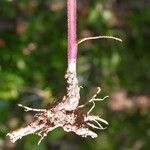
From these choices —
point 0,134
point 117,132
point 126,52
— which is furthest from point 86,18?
point 0,134

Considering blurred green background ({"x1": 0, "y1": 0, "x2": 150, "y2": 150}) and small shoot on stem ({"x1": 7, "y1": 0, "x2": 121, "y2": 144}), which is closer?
small shoot on stem ({"x1": 7, "y1": 0, "x2": 121, "y2": 144})

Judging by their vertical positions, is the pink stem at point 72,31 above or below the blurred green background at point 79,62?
below

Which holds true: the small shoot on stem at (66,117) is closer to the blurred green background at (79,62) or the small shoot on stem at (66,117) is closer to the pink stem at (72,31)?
the pink stem at (72,31)

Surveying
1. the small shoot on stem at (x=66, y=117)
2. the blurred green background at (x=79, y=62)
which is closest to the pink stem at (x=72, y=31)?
the small shoot on stem at (x=66, y=117)

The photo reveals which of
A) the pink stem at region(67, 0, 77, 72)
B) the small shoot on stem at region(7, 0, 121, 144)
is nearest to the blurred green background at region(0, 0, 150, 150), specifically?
the small shoot on stem at region(7, 0, 121, 144)

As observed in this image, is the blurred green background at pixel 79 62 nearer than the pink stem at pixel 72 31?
No

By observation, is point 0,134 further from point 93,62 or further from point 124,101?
point 124,101

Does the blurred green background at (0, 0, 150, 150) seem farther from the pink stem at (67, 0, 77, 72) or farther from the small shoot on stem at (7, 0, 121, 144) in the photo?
the pink stem at (67, 0, 77, 72)

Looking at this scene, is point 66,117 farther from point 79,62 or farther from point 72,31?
point 79,62
